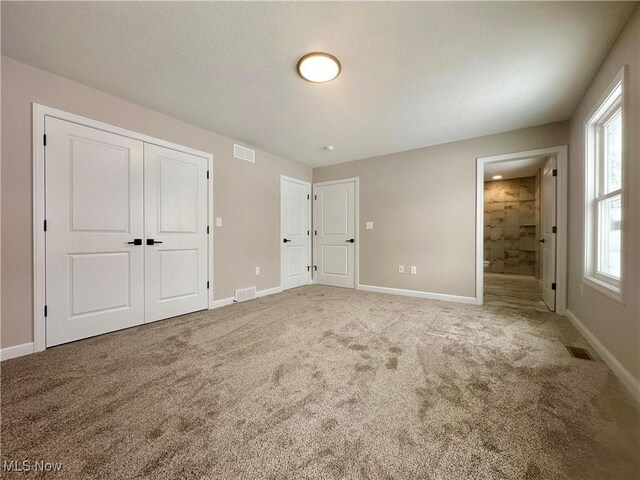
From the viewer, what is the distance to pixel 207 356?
2039mm

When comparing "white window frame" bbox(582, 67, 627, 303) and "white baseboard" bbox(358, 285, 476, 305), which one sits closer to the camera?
"white window frame" bbox(582, 67, 627, 303)

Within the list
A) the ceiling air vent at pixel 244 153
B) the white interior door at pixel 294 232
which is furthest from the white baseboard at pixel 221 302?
the ceiling air vent at pixel 244 153

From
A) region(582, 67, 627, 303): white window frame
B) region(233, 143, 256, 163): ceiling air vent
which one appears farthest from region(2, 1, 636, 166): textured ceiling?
region(233, 143, 256, 163): ceiling air vent

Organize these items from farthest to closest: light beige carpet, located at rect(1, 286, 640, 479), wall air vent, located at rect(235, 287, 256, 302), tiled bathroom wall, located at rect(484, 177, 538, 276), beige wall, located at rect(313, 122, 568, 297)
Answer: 1. tiled bathroom wall, located at rect(484, 177, 538, 276)
2. wall air vent, located at rect(235, 287, 256, 302)
3. beige wall, located at rect(313, 122, 568, 297)
4. light beige carpet, located at rect(1, 286, 640, 479)

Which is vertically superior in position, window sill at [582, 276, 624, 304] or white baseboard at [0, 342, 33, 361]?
window sill at [582, 276, 624, 304]

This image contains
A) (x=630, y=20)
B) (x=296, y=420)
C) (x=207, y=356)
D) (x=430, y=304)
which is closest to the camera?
(x=296, y=420)

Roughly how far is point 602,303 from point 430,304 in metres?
1.76

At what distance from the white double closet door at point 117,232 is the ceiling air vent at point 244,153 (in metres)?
0.62

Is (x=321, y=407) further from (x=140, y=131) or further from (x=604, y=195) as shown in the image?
(x=140, y=131)

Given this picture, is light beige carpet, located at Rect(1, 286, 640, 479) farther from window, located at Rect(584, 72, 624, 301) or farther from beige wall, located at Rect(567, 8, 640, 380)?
window, located at Rect(584, 72, 624, 301)

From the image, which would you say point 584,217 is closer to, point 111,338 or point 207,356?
point 207,356

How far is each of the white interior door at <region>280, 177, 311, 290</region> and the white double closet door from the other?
1.53 m

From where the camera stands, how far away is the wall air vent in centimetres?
375

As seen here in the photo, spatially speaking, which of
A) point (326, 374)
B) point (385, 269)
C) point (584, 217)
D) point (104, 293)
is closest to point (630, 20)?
point (584, 217)
